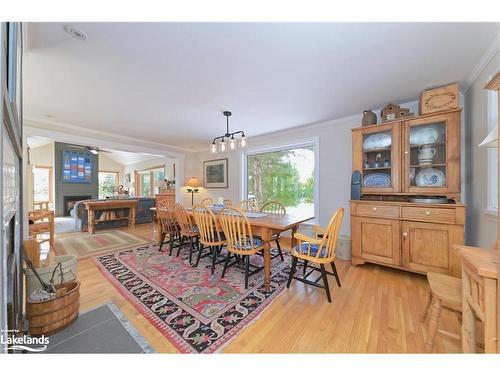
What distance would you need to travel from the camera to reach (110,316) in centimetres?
160

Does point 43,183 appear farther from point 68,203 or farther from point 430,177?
point 430,177

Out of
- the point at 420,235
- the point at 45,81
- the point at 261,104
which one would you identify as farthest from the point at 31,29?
the point at 420,235

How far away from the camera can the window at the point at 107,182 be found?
31.2 feet

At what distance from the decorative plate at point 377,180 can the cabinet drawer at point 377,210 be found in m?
0.33

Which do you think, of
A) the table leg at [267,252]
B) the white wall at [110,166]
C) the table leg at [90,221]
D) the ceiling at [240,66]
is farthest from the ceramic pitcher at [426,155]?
the white wall at [110,166]

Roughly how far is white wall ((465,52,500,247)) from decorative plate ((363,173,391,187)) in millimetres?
→ 766

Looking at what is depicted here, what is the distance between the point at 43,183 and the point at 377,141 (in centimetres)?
1120

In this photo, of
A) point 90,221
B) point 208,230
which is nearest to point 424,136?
point 208,230

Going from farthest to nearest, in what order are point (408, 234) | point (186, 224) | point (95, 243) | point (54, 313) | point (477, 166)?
point (95, 243), point (186, 224), point (408, 234), point (477, 166), point (54, 313)

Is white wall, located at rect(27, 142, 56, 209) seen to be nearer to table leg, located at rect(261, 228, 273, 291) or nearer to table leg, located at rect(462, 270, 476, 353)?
table leg, located at rect(261, 228, 273, 291)

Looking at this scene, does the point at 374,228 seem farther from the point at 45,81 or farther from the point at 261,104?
the point at 45,81

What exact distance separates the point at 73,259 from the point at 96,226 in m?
3.98

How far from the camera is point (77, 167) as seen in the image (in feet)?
26.4

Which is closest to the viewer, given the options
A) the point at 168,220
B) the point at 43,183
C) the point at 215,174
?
the point at 168,220
